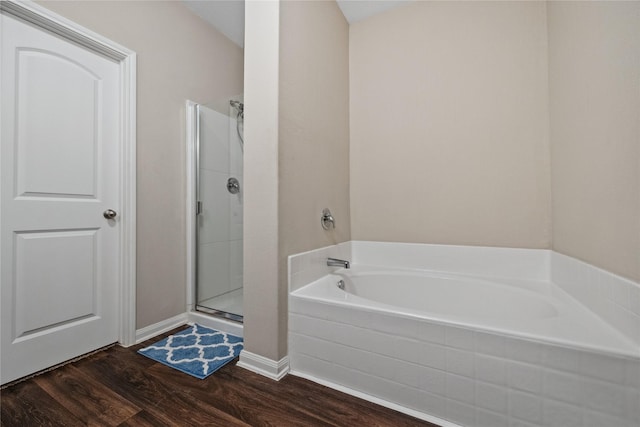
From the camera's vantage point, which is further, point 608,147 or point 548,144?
point 548,144

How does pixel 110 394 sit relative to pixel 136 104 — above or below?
below

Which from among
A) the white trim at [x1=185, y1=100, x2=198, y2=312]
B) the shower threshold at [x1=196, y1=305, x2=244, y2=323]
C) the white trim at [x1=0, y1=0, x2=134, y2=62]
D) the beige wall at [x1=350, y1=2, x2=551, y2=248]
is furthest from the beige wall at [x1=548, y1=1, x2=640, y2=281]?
the white trim at [x1=0, y1=0, x2=134, y2=62]

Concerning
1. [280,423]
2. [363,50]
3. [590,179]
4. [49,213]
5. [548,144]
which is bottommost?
[280,423]

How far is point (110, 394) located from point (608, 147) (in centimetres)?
240

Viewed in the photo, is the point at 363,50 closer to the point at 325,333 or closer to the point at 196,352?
the point at 325,333

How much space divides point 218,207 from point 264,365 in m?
1.28

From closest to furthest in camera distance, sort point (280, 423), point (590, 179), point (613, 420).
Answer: point (613, 420) → point (280, 423) → point (590, 179)

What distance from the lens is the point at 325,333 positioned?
1.28 m

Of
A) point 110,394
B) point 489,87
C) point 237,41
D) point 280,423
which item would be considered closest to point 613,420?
point 280,423

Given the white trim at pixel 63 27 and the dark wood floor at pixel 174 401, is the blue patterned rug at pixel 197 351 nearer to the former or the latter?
the dark wood floor at pixel 174 401

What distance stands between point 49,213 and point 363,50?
2.35 metres

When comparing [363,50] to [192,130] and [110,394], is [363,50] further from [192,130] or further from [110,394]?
[110,394]

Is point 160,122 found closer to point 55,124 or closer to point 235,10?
point 55,124

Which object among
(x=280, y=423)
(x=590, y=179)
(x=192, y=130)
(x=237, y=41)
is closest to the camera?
(x=280, y=423)
